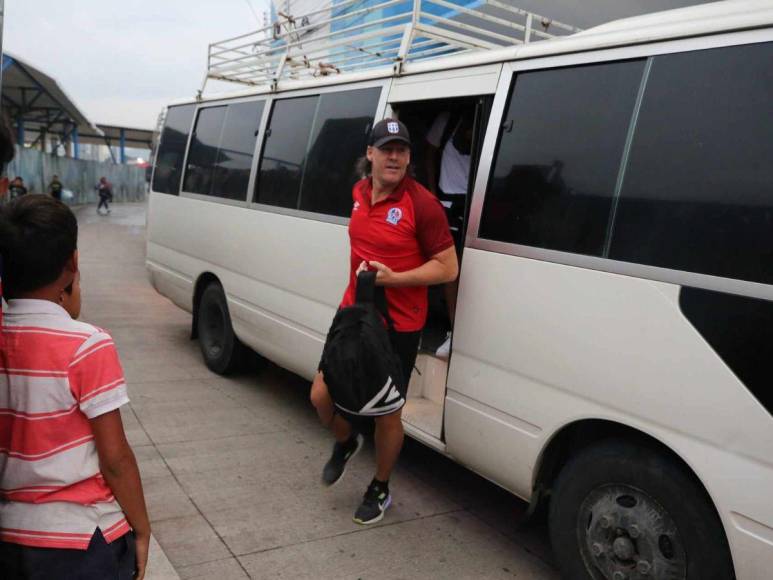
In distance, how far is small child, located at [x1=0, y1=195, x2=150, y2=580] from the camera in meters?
1.61

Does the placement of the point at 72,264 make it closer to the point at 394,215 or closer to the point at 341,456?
the point at 394,215

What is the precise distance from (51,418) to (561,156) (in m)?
2.24

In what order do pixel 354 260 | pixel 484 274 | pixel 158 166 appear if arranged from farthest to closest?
1. pixel 158 166
2. pixel 354 260
3. pixel 484 274

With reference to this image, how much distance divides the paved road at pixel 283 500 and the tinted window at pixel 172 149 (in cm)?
196

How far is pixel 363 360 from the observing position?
3195mm

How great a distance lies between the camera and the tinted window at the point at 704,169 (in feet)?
7.45

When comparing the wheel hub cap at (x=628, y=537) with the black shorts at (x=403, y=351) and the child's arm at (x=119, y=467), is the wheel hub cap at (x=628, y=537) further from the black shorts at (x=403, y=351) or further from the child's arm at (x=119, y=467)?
the child's arm at (x=119, y=467)

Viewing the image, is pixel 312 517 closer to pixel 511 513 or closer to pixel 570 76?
pixel 511 513

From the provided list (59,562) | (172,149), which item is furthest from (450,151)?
(172,149)

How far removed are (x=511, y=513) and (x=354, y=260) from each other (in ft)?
5.71

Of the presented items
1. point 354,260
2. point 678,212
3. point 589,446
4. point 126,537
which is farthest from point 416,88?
point 126,537

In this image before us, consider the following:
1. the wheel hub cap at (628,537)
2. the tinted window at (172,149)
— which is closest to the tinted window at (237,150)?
the tinted window at (172,149)

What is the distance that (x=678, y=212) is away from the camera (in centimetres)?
247

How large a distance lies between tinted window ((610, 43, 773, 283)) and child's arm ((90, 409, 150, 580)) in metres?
1.91
